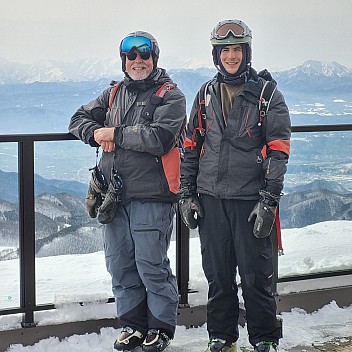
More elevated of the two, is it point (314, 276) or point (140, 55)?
point (140, 55)

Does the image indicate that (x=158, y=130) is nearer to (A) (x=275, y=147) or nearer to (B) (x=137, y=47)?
(B) (x=137, y=47)

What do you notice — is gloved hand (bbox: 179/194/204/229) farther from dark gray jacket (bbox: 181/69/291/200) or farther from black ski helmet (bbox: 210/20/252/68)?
black ski helmet (bbox: 210/20/252/68)

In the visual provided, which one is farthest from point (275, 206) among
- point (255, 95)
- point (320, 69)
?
point (320, 69)

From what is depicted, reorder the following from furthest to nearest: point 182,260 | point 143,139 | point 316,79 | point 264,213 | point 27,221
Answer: point 316,79
point 182,260
point 27,221
point 143,139
point 264,213

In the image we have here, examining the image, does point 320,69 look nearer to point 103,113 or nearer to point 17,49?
point 17,49

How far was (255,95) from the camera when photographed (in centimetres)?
392

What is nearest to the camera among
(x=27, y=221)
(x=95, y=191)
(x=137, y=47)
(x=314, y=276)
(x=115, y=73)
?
(x=137, y=47)

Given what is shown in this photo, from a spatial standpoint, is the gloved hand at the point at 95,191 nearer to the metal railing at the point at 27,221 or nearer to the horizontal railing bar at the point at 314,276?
the metal railing at the point at 27,221

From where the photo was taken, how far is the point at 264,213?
3.84m

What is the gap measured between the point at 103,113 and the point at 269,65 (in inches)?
469

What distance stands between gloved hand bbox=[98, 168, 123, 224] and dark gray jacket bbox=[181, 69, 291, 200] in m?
0.46

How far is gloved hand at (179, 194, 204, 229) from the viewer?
160 inches


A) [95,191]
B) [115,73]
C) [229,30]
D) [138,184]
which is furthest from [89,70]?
[229,30]

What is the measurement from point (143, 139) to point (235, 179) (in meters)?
0.50
